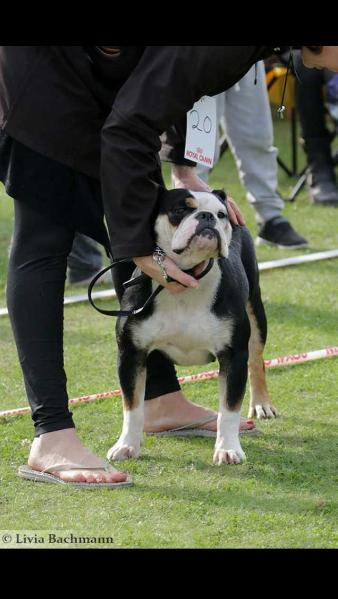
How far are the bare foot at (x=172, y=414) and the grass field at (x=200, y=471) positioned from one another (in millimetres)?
76

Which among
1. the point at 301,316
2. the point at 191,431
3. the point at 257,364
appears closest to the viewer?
the point at 191,431

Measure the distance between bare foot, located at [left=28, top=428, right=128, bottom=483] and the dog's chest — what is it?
0.42 m

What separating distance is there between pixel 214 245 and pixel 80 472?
883 millimetres

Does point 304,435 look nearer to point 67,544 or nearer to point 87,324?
point 67,544

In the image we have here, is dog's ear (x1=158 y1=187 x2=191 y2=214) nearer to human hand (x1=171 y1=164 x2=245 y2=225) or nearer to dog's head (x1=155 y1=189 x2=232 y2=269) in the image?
dog's head (x1=155 y1=189 x2=232 y2=269)

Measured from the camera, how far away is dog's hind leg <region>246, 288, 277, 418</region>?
455 centimetres

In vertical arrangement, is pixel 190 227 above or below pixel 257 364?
above

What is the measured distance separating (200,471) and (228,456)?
0.39 feet

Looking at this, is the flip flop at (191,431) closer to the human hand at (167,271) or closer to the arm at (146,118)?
the human hand at (167,271)

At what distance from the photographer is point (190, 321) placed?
3.98 m

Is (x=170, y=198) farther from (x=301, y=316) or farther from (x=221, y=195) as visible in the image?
(x=301, y=316)

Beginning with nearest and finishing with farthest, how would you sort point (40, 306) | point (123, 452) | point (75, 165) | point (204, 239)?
point (204, 239) → point (75, 165) → point (40, 306) → point (123, 452)

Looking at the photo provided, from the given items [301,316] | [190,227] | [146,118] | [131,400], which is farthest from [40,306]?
[301,316]

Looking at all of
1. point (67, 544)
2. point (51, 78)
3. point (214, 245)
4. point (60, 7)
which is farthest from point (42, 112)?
point (67, 544)
